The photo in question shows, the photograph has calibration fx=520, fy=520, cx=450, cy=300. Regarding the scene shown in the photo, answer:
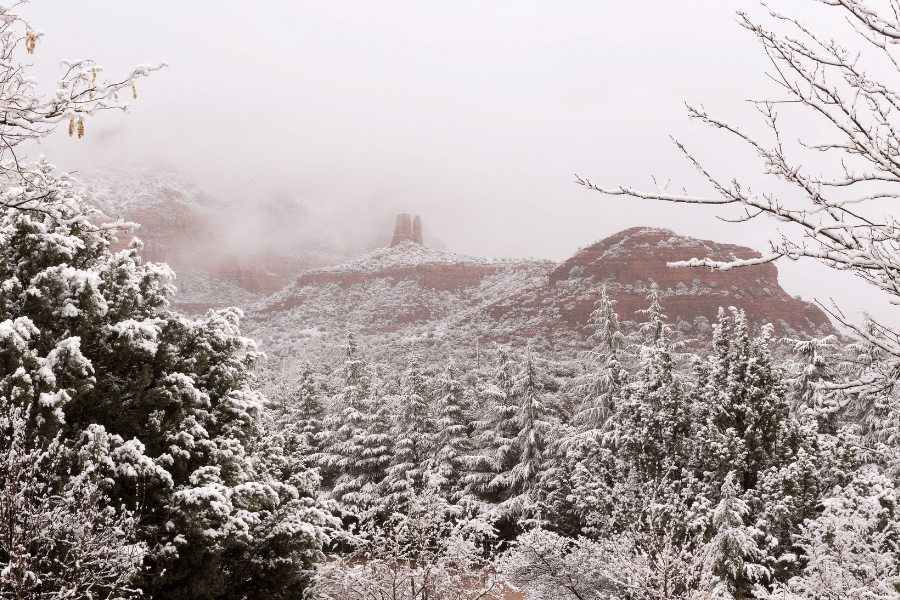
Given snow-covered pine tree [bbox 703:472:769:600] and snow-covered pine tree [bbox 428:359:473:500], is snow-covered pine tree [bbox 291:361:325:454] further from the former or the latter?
snow-covered pine tree [bbox 703:472:769:600]

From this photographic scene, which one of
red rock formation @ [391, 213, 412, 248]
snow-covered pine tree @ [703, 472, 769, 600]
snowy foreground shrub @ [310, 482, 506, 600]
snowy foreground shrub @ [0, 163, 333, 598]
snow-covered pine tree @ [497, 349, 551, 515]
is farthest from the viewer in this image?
red rock formation @ [391, 213, 412, 248]

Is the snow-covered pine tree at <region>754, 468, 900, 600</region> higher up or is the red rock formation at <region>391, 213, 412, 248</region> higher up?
the red rock formation at <region>391, 213, 412, 248</region>

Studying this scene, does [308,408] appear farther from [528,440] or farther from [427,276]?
[427,276]

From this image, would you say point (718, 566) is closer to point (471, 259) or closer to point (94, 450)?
point (94, 450)

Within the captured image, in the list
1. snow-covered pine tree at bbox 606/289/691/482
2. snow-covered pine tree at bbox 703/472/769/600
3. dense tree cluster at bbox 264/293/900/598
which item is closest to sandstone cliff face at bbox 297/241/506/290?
dense tree cluster at bbox 264/293/900/598

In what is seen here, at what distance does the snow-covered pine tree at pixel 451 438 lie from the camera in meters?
23.3

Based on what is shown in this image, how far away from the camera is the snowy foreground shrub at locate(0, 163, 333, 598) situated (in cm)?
812

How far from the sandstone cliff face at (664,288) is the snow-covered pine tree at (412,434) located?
44.3m

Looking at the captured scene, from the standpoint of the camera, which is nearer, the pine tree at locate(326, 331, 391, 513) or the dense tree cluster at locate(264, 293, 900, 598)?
the dense tree cluster at locate(264, 293, 900, 598)

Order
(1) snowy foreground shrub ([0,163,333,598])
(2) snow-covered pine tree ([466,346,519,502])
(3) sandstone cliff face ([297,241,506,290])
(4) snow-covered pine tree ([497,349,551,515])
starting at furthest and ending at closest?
(3) sandstone cliff face ([297,241,506,290]) < (2) snow-covered pine tree ([466,346,519,502]) < (4) snow-covered pine tree ([497,349,551,515]) < (1) snowy foreground shrub ([0,163,333,598])

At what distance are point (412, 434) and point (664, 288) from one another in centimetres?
6037

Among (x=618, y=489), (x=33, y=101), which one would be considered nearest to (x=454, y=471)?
(x=618, y=489)

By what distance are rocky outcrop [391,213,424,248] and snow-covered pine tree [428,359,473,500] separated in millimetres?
150097

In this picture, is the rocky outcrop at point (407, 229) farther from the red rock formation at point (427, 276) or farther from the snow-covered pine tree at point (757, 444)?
the snow-covered pine tree at point (757, 444)
